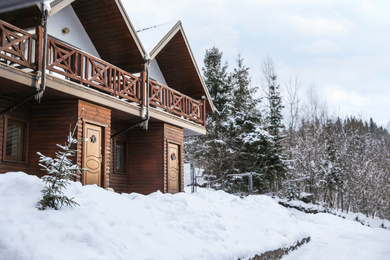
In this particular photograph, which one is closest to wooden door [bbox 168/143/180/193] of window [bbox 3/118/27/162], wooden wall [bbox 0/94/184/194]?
wooden wall [bbox 0/94/184/194]

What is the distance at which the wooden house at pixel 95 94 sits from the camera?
31.7 feet

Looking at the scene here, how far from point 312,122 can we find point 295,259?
96.9 feet

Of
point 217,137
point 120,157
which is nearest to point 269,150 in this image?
point 217,137

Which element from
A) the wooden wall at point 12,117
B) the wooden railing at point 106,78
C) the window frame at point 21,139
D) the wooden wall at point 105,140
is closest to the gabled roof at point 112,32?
the wooden railing at point 106,78

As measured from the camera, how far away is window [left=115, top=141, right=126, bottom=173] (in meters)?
15.2

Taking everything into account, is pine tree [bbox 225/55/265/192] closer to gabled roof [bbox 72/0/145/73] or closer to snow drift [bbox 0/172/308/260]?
gabled roof [bbox 72/0/145/73]

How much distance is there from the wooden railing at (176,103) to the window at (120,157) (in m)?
2.26

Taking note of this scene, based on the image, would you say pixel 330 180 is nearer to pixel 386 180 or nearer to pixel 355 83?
pixel 386 180

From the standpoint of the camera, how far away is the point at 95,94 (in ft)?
36.8

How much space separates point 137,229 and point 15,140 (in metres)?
6.00

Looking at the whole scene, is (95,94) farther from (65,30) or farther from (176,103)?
(176,103)

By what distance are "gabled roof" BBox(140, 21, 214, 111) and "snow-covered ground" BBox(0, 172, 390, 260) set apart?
288 inches

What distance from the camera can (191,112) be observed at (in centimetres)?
1769

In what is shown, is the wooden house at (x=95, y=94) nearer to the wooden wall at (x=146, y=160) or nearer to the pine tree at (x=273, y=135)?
the wooden wall at (x=146, y=160)
